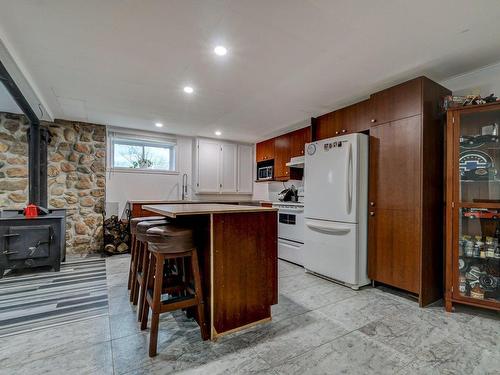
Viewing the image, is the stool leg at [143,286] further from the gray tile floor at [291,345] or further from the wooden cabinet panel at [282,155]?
the wooden cabinet panel at [282,155]

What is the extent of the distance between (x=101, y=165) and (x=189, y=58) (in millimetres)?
3105

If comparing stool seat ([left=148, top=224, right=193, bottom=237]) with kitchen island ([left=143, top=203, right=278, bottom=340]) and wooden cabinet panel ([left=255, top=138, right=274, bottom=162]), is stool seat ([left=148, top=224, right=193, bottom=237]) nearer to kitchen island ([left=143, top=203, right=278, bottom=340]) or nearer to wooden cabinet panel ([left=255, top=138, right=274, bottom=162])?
kitchen island ([left=143, top=203, right=278, bottom=340])

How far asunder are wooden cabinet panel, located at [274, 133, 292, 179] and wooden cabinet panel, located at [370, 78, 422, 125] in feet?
6.34

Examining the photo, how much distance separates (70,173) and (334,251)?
4.33m

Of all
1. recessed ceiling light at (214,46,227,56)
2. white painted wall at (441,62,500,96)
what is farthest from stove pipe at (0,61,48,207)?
white painted wall at (441,62,500,96)

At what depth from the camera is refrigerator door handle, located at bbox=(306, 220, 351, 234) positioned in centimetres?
287

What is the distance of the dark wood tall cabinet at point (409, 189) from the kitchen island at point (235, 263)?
139 centimetres

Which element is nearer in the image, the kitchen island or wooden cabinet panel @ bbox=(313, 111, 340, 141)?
the kitchen island

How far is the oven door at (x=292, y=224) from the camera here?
147 inches

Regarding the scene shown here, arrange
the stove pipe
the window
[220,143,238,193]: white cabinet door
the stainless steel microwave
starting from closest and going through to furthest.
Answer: the stove pipe → the window → the stainless steel microwave → [220,143,238,193]: white cabinet door

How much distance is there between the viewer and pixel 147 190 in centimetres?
481

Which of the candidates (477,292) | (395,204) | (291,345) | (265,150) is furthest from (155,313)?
(265,150)

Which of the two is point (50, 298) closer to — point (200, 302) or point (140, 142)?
point (200, 302)

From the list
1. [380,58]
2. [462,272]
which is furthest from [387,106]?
[462,272]
